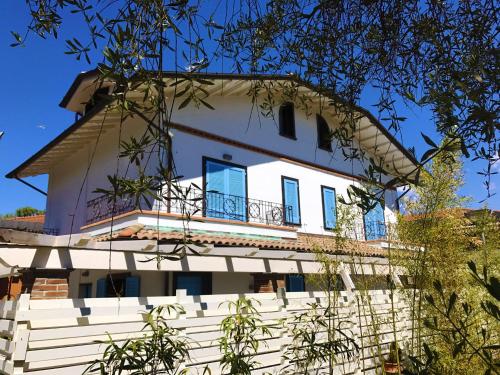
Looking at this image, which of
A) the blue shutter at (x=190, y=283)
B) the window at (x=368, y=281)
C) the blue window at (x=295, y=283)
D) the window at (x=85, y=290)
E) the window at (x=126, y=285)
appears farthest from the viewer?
the blue window at (x=295, y=283)

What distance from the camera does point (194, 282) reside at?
32.7ft

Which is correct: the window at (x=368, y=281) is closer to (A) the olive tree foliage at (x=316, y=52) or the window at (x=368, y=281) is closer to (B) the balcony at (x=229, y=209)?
(A) the olive tree foliage at (x=316, y=52)

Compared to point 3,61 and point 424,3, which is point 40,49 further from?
point 424,3

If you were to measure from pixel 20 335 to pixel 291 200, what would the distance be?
9711mm

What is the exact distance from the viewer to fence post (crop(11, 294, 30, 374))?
11.9ft

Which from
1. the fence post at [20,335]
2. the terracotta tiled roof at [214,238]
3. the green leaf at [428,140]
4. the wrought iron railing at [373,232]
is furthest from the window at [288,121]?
the green leaf at [428,140]

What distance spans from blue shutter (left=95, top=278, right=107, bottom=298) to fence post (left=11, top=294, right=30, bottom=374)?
6849mm

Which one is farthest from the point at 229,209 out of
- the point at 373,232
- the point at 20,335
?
the point at 20,335

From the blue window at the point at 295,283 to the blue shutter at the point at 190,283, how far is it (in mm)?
2693

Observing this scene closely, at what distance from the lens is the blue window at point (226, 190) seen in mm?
10648

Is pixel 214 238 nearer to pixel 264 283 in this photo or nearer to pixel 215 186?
pixel 264 283

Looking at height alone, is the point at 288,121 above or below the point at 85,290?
above

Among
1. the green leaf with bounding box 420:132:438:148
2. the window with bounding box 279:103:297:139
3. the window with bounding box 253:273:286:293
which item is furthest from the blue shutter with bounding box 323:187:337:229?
the green leaf with bounding box 420:132:438:148

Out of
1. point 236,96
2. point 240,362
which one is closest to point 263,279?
point 236,96
